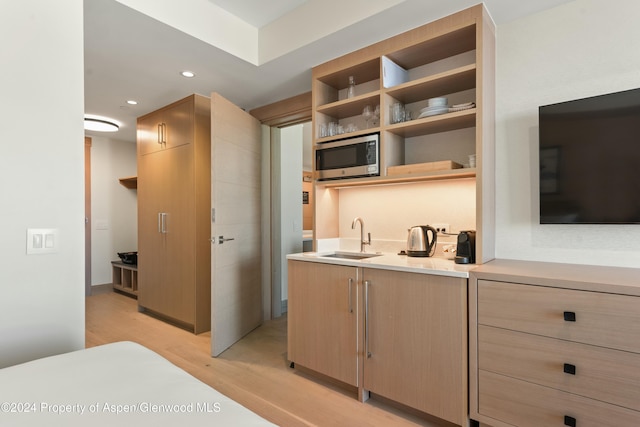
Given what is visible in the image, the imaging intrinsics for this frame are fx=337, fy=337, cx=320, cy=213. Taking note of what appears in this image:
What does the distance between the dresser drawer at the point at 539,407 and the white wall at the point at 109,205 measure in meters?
5.20

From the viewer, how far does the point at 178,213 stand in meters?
3.41

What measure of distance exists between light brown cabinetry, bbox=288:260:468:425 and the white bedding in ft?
3.97

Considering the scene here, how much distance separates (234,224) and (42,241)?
1618 mm

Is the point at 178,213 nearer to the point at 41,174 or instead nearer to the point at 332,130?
the point at 332,130

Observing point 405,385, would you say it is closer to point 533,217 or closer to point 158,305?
point 533,217

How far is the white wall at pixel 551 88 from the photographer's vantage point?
1.75 m

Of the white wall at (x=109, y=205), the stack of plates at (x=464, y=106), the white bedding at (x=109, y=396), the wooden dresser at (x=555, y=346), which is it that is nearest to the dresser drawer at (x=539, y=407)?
the wooden dresser at (x=555, y=346)

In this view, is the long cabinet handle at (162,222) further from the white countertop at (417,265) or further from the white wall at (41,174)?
the white wall at (41,174)

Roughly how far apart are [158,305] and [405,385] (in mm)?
2854

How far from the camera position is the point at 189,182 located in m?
3.31

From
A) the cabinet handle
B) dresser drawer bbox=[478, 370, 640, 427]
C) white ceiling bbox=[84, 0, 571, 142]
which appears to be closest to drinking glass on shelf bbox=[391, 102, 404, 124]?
white ceiling bbox=[84, 0, 571, 142]

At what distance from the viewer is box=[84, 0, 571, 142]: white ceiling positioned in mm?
1963

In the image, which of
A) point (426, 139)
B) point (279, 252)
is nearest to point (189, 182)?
point (279, 252)

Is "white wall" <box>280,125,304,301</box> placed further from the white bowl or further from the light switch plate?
the light switch plate
